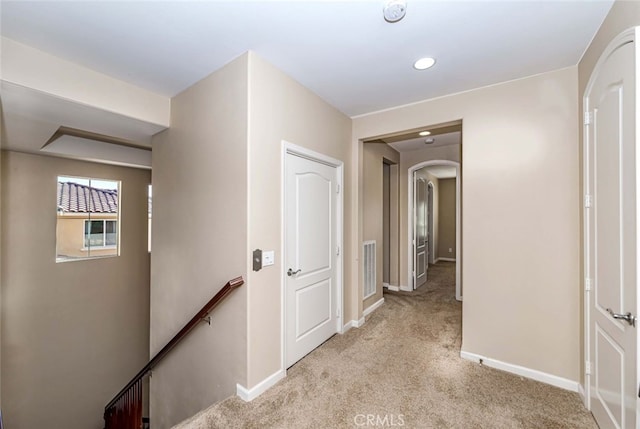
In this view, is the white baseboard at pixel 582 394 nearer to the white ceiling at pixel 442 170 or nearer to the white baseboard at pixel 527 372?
the white baseboard at pixel 527 372

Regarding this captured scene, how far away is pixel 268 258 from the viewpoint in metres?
2.20

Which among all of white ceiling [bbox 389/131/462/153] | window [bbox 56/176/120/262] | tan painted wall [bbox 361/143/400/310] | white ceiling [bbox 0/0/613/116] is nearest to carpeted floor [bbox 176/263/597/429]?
tan painted wall [bbox 361/143/400/310]

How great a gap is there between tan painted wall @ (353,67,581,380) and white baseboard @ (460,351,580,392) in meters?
0.04

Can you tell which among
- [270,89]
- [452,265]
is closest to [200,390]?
[270,89]

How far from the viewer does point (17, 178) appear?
352cm

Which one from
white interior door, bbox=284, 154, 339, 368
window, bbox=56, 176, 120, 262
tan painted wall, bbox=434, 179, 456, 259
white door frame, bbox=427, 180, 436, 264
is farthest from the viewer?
tan painted wall, bbox=434, 179, 456, 259

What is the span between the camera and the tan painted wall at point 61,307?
11.4 ft

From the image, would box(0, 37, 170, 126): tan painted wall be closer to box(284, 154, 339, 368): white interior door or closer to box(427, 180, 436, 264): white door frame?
box(284, 154, 339, 368): white interior door

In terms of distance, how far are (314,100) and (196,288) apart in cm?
214

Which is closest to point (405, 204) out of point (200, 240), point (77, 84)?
point (200, 240)

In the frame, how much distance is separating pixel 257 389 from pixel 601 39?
3381 millimetres

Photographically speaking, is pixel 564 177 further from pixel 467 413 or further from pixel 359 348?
pixel 359 348

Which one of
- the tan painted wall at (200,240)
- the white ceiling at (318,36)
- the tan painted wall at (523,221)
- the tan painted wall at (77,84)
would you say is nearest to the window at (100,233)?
the tan painted wall at (200,240)

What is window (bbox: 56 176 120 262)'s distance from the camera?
3.89 metres
